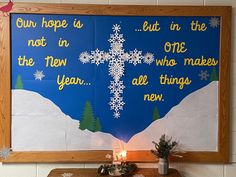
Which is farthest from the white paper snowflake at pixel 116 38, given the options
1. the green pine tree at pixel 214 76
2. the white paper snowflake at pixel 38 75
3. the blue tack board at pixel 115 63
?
the green pine tree at pixel 214 76

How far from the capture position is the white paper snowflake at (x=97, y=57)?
5.80 ft

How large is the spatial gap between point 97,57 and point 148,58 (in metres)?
0.30

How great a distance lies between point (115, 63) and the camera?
178 cm

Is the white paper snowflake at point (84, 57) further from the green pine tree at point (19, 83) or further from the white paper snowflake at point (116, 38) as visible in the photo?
the green pine tree at point (19, 83)

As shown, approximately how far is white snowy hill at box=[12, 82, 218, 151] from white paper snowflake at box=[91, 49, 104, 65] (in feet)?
1.15

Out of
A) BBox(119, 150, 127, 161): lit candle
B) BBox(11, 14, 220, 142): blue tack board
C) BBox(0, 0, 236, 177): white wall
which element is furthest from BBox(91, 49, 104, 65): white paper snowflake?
BBox(119, 150, 127, 161): lit candle

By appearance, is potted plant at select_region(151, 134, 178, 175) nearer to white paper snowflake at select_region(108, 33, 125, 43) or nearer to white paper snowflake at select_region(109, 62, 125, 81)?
white paper snowflake at select_region(109, 62, 125, 81)

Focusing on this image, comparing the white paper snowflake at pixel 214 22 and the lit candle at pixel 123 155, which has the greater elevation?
the white paper snowflake at pixel 214 22

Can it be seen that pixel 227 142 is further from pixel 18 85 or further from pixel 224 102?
pixel 18 85

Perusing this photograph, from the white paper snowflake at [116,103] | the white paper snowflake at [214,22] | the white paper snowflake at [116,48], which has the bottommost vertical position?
the white paper snowflake at [116,103]

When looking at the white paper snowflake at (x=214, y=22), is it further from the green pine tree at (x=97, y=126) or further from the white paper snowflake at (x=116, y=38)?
the green pine tree at (x=97, y=126)

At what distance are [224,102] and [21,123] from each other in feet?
3.91

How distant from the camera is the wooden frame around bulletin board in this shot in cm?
175

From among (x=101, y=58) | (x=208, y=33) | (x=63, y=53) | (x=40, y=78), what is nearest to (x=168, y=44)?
(x=208, y=33)
